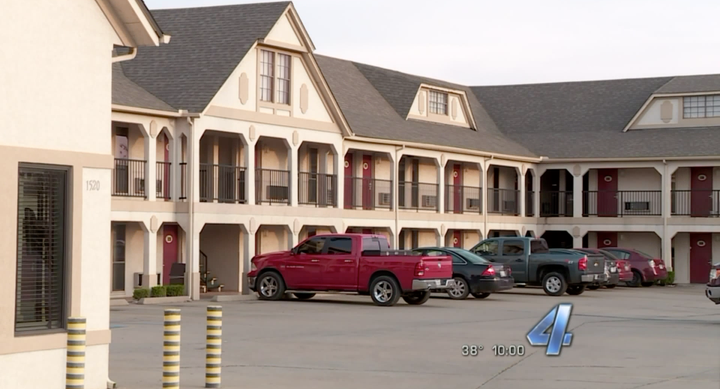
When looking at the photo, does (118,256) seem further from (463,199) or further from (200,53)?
(463,199)

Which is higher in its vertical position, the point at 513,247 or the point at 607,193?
the point at 607,193

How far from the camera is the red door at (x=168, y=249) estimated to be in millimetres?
35312

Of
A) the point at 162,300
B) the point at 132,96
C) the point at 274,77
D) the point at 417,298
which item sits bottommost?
the point at 162,300

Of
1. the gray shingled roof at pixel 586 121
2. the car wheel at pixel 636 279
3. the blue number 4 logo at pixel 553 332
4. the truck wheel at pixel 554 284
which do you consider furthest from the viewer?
the gray shingled roof at pixel 586 121

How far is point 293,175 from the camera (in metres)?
37.3

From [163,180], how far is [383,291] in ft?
25.3

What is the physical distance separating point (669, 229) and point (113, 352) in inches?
1402

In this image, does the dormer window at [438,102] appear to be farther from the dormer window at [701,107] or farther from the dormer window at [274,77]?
the dormer window at [274,77]

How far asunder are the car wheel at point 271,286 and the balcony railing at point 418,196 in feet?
43.0

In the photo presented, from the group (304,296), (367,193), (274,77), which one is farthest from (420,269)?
(367,193)

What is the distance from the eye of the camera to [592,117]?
55.8m

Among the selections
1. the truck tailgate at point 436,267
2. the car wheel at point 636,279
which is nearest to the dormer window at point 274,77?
the truck tailgate at point 436,267

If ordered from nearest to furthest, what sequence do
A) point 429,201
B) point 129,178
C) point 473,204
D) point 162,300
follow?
1. point 162,300
2. point 129,178
3. point 429,201
4. point 473,204

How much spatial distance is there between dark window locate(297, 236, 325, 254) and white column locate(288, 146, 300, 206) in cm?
576
